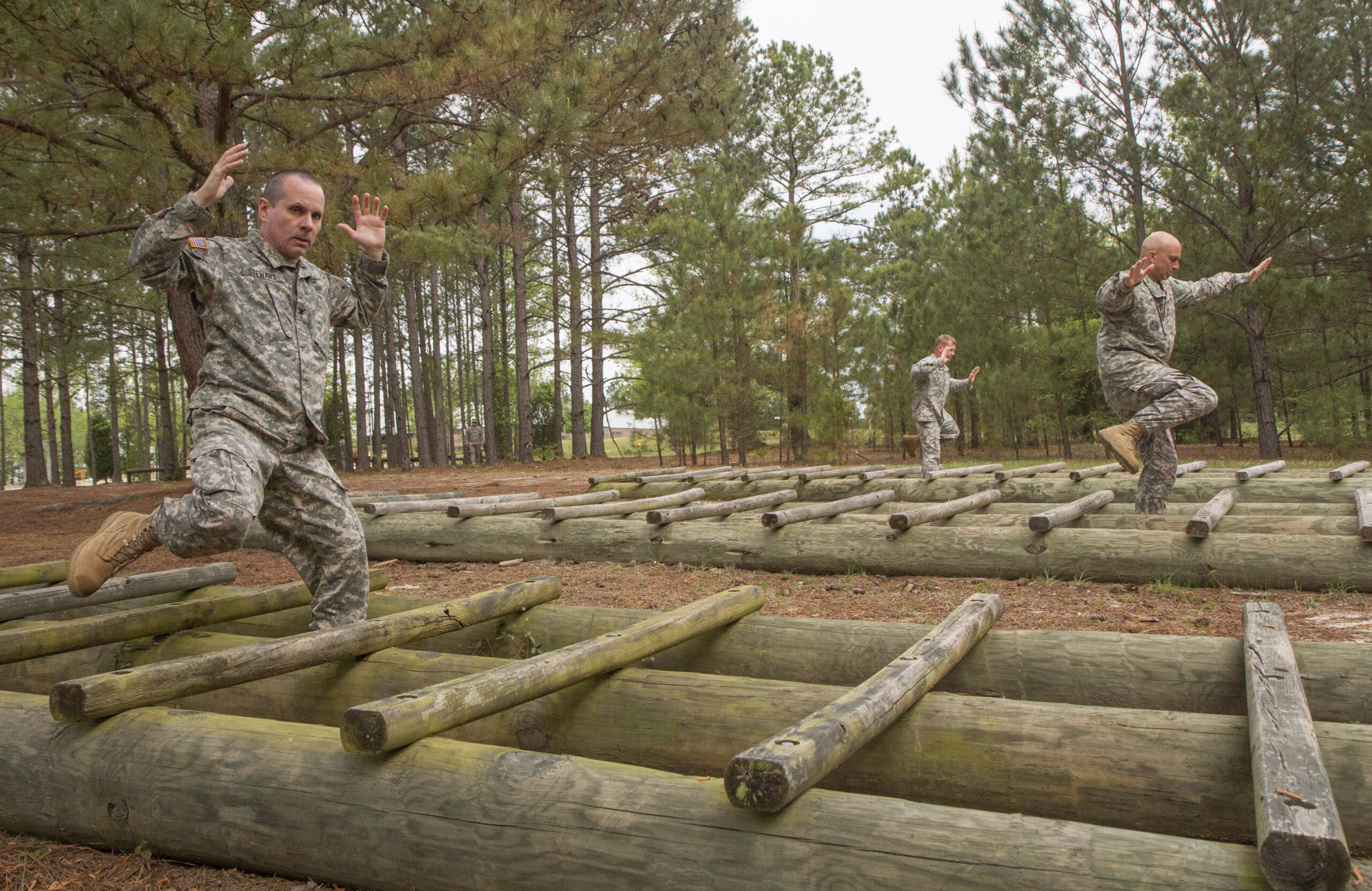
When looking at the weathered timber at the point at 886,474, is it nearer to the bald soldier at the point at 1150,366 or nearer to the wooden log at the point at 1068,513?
the wooden log at the point at 1068,513

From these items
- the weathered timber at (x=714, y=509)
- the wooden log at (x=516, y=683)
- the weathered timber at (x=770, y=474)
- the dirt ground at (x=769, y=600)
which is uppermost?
the weathered timber at (x=770, y=474)

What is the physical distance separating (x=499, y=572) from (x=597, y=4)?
9.82 m

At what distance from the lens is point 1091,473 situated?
859 cm

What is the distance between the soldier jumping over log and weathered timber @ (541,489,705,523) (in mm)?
3064

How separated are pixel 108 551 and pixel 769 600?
3.20 m

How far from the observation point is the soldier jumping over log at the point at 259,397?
3.06m

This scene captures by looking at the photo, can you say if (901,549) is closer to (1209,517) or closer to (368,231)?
(1209,517)

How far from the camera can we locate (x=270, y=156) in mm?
9117

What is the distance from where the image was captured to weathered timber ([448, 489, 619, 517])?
6969 millimetres

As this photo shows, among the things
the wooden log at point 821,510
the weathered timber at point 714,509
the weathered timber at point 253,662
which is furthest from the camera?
the weathered timber at point 714,509

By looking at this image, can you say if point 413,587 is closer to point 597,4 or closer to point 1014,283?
point 597,4

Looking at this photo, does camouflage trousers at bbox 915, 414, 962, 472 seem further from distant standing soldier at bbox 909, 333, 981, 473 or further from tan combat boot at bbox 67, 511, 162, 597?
tan combat boot at bbox 67, 511, 162, 597

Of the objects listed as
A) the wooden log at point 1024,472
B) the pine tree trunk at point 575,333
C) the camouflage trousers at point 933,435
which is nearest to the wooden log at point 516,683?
the wooden log at point 1024,472

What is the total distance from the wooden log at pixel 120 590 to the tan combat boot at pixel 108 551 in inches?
28.4
